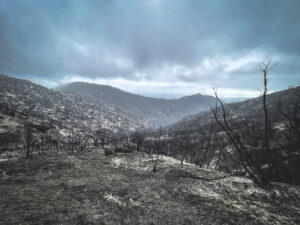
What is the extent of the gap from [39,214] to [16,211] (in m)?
1.09

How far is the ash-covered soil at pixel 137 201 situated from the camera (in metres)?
6.46

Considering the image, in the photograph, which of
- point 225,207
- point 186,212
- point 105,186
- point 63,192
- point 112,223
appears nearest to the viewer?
point 112,223

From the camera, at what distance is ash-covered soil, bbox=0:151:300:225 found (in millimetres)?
6465

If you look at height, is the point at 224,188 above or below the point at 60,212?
below

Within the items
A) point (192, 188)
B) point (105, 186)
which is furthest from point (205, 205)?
point (105, 186)

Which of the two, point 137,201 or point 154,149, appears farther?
point 154,149

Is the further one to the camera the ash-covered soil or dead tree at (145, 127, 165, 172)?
dead tree at (145, 127, 165, 172)

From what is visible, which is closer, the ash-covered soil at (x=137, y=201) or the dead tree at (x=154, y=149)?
the ash-covered soil at (x=137, y=201)

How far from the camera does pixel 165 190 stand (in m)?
10.1

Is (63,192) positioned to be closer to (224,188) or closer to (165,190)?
(165,190)

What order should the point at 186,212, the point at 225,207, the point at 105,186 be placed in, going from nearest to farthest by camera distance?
the point at 186,212 < the point at 225,207 < the point at 105,186

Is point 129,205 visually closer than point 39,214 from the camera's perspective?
No

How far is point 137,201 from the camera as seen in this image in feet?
27.0

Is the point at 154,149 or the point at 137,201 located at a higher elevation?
the point at 137,201
